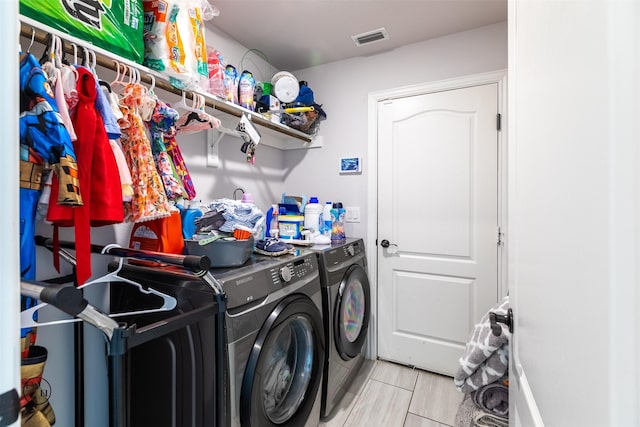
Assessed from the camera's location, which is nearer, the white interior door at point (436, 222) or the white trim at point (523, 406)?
the white trim at point (523, 406)

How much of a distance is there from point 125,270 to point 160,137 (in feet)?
1.96

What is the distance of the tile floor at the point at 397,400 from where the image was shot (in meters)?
1.71

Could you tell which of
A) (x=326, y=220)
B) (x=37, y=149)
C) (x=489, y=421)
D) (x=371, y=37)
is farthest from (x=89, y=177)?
(x=371, y=37)

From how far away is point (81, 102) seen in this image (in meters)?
0.88

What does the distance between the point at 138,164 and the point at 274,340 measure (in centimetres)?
86

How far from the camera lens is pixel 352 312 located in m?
2.04

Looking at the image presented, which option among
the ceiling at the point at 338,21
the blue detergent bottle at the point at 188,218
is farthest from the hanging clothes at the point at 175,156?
the ceiling at the point at 338,21

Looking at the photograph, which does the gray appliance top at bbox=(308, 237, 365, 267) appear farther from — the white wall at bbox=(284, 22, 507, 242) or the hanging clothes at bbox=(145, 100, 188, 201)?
the hanging clothes at bbox=(145, 100, 188, 201)

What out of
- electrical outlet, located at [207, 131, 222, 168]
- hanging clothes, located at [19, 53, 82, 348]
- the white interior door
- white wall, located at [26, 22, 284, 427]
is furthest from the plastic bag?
the white interior door

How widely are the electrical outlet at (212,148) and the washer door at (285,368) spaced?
1.12m

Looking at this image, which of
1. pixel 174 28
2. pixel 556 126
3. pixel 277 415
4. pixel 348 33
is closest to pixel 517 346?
pixel 556 126

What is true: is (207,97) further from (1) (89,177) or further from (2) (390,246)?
(2) (390,246)

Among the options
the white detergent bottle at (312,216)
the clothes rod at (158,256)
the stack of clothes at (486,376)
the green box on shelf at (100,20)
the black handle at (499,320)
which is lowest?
the stack of clothes at (486,376)

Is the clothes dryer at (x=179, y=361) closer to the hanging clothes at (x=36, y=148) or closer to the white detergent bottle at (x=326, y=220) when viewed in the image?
the hanging clothes at (x=36, y=148)
